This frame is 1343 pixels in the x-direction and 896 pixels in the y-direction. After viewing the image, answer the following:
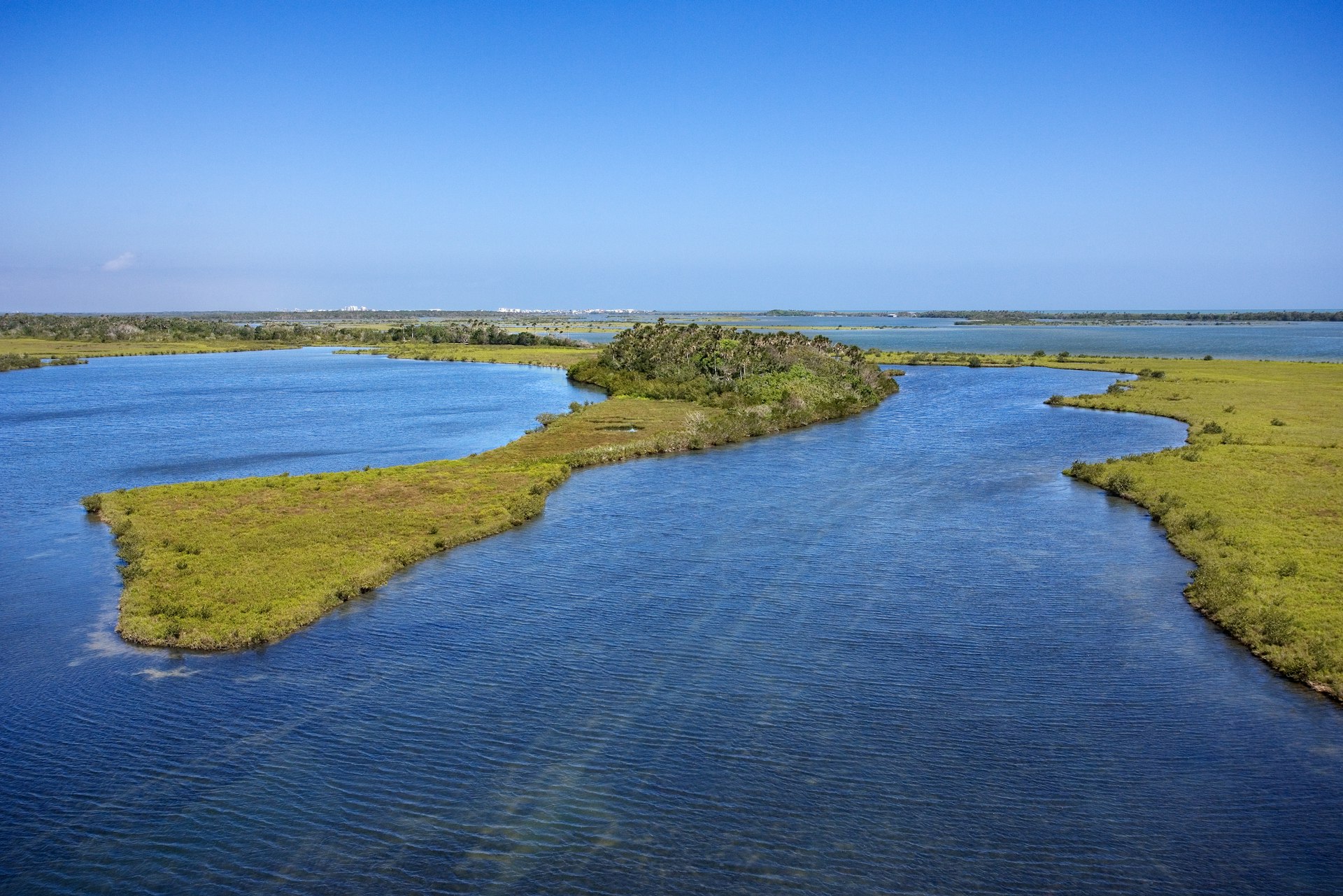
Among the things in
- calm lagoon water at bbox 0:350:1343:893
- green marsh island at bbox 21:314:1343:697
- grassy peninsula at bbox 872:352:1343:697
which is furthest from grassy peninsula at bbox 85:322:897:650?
grassy peninsula at bbox 872:352:1343:697

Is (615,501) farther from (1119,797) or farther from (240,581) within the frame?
(1119,797)

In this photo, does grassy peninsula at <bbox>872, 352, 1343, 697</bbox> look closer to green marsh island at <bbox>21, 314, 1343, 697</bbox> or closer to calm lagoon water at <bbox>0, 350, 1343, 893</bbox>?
green marsh island at <bbox>21, 314, 1343, 697</bbox>

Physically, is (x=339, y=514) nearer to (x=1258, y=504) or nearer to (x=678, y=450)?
(x=678, y=450)

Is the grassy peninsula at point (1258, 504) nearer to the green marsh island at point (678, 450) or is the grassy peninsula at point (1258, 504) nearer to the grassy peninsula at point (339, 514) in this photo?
the green marsh island at point (678, 450)

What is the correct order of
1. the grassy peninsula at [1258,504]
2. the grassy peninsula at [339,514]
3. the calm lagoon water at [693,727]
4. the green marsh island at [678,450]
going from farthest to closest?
the grassy peninsula at [339,514] < the green marsh island at [678,450] < the grassy peninsula at [1258,504] < the calm lagoon water at [693,727]

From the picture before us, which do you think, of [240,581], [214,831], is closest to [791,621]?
[214,831]

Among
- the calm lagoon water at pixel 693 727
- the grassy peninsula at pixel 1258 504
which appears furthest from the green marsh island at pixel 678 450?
the calm lagoon water at pixel 693 727

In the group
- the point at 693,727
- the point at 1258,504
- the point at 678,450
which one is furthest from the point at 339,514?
the point at 1258,504
